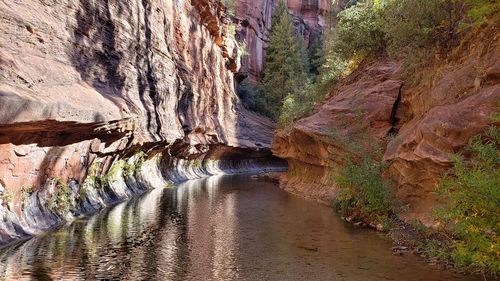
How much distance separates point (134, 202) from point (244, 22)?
1547 inches

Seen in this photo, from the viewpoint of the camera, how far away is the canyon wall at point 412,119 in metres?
11.5

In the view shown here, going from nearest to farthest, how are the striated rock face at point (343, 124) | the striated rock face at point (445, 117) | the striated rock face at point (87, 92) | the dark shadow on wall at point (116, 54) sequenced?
the striated rock face at point (445, 117) → the striated rock face at point (87, 92) → the dark shadow on wall at point (116, 54) → the striated rock face at point (343, 124)

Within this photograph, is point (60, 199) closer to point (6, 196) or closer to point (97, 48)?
point (6, 196)

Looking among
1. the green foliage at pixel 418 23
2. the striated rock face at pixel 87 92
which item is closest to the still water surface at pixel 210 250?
the striated rock face at pixel 87 92

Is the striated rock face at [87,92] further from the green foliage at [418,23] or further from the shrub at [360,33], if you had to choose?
the green foliage at [418,23]

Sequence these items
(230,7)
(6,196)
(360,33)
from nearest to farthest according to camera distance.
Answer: (6,196)
(360,33)
(230,7)

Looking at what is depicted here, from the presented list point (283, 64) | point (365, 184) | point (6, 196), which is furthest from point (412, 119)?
point (283, 64)

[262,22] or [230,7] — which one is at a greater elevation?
[262,22]

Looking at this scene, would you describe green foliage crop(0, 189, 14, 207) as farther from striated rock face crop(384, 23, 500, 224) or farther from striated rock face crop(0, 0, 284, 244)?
striated rock face crop(384, 23, 500, 224)

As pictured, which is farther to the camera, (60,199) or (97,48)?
(97,48)

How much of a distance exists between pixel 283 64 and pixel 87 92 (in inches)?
1652

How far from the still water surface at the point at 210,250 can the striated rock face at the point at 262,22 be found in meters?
40.6

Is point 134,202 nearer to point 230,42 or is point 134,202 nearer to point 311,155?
point 311,155

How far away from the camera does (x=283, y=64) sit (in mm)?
55188
